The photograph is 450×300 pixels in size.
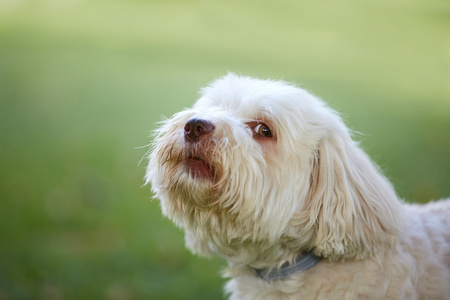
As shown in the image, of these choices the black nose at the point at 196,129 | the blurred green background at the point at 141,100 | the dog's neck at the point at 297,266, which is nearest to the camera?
the black nose at the point at 196,129

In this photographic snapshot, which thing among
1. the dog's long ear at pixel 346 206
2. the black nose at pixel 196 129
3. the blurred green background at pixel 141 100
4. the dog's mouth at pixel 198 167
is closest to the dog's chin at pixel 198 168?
the dog's mouth at pixel 198 167

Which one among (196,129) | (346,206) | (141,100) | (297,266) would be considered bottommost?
(297,266)

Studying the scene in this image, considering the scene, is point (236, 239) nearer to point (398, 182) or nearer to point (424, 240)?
point (424, 240)

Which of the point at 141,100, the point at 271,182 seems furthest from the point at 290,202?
the point at 141,100

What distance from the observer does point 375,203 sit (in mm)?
2139

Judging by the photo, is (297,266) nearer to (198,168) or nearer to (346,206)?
(346,206)

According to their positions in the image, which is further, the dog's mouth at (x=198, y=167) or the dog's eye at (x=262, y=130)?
the dog's eye at (x=262, y=130)

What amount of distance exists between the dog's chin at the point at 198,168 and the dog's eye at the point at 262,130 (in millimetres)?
335

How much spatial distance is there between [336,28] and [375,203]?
651 cm

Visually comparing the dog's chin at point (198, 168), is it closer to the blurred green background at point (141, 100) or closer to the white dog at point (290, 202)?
the white dog at point (290, 202)

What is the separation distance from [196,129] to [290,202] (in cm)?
55

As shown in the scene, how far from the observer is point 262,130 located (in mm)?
2262

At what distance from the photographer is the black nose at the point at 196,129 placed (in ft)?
6.75

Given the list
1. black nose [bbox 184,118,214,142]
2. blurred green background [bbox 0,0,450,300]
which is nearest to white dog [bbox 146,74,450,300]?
black nose [bbox 184,118,214,142]
